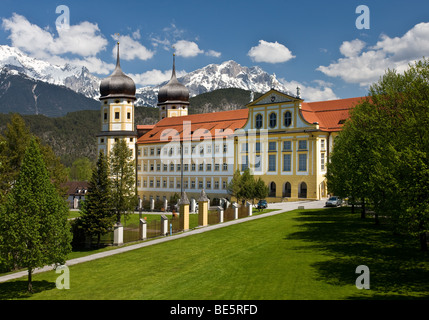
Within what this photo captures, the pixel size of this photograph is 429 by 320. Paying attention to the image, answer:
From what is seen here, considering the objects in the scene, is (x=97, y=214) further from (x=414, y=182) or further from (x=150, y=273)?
(x=414, y=182)

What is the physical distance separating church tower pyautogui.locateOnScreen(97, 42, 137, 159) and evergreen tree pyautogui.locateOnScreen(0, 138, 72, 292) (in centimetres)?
5499

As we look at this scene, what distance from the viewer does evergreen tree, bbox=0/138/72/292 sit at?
62.8 ft

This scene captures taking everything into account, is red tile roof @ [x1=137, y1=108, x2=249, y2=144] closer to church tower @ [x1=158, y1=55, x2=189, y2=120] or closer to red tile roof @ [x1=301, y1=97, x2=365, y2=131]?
church tower @ [x1=158, y1=55, x2=189, y2=120]

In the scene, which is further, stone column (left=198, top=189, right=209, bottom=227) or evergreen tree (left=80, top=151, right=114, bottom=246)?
stone column (left=198, top=189, right=209, bottom=227)

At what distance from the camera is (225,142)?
218 ft

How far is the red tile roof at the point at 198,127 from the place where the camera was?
67.9 m

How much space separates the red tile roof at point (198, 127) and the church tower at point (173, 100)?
578cm

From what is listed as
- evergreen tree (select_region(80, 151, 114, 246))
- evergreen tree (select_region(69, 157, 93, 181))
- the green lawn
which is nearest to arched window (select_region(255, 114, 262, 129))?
evergreen tree (select_region(80, 151, 114, 246))

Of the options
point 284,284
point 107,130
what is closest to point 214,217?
point 284,284

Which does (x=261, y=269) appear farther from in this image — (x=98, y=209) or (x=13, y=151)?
(x=13, y=151)

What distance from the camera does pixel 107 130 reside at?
2972 inches

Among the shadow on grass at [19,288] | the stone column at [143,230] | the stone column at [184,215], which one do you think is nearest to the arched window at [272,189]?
the stone column at [184,215]

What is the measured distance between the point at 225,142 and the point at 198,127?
26.4 ft

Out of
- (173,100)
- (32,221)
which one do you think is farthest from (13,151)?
(173,100)
